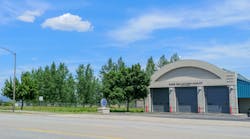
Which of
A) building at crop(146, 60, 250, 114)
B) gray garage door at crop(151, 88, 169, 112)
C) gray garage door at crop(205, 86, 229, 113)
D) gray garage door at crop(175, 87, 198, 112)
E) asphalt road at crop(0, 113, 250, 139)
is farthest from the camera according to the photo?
gray garage door at crop(151, 88, 169, 112)

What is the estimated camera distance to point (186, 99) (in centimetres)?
4894

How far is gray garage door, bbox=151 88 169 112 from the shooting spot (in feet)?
168

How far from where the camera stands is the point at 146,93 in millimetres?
48688

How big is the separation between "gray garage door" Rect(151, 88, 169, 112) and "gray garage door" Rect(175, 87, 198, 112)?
6.69 ft

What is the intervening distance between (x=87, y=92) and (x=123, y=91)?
30.7 meters

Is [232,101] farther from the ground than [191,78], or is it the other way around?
[191,78]

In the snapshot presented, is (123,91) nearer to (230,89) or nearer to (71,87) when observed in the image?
(230,89)

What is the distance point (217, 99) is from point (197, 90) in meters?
2.87

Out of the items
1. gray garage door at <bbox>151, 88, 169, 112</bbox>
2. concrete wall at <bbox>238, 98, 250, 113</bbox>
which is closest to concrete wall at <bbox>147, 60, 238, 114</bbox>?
gray garage door at <bbox>151, 88, 169, 112</bbox>

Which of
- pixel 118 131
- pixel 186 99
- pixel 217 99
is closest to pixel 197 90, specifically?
pixel 186 99

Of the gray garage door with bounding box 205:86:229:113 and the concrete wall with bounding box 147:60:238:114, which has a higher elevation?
the concrete wall with bounding box 147:60:238:114

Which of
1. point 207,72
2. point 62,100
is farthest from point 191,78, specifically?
point 62,100

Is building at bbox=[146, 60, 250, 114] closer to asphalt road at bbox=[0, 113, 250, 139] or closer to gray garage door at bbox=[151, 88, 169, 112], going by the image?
gray garage door at bbox=[151, 88, 169, 112]

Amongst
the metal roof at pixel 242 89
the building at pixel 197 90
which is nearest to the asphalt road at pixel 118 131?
the building at pixel 197 90
